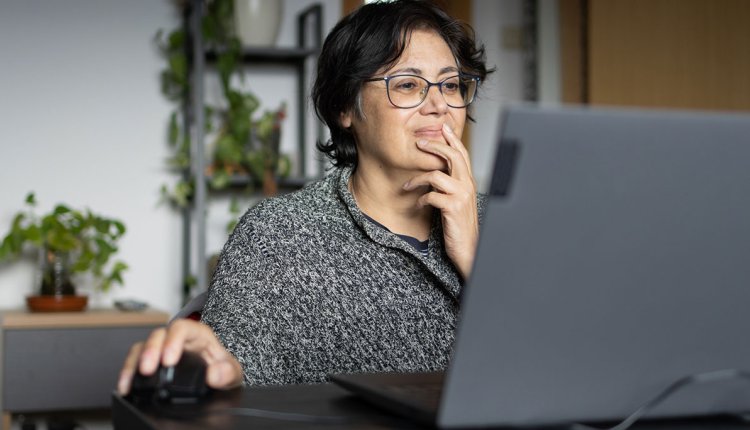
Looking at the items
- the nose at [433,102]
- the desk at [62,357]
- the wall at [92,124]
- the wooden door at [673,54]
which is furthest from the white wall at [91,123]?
the nose at [433,102]

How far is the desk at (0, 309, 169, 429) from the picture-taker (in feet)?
9.61

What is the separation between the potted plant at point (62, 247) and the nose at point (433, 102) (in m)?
1.94

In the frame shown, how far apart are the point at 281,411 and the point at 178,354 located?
12 centimetres

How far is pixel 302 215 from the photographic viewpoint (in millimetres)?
1517

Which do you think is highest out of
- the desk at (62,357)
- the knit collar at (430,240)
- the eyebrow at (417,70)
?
the eyebrow at (417,70)

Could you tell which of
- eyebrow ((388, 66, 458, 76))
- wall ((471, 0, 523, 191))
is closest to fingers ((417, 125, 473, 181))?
eyebrow ((388, 66, 458, 76))

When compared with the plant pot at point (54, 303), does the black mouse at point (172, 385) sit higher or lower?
higher

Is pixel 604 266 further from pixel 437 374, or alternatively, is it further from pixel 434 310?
pixel 434 310

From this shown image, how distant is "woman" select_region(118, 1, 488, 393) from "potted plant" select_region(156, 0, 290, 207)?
179 centimetres

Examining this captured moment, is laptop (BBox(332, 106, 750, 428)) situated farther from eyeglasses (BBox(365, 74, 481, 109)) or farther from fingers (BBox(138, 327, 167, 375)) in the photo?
eyeglasses (BBox(365, 74, 481, 109))

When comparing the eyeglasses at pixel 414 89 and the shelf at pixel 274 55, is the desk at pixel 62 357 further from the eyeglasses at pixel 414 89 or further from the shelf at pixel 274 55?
the eyeglasses at pixel 414 89

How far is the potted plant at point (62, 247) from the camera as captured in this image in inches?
123

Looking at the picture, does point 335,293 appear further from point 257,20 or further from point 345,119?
point 257,20

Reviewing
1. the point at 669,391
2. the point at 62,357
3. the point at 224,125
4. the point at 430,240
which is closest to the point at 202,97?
the point at 224,125
